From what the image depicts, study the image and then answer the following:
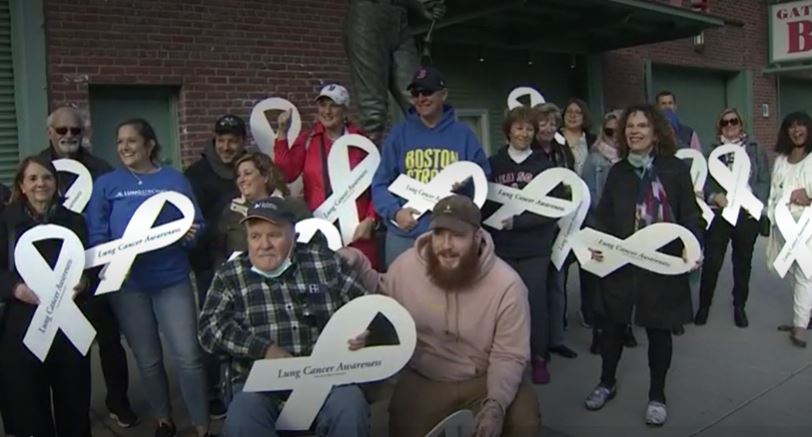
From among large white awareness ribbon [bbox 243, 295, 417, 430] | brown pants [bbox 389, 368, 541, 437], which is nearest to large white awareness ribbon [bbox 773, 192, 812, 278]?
brown pants [bbox 389, 368, 541, 437]

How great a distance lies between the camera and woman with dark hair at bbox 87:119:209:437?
3.55m

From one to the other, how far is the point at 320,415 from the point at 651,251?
1.94 m

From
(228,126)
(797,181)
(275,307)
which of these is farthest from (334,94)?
(797,181)

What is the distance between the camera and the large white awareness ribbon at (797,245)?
17.2ft

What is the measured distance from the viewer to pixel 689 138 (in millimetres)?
6438

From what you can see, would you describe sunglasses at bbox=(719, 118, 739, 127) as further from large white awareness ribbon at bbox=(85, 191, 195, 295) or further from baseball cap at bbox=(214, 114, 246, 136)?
large white awareness ribbon at bbox=(85, 191, 195, 295)

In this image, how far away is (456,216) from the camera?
2.99 meters

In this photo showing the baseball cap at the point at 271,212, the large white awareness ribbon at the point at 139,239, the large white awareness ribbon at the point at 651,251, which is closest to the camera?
the baseball cap at the point at 271,212

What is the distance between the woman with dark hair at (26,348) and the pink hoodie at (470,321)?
1430 millimetres

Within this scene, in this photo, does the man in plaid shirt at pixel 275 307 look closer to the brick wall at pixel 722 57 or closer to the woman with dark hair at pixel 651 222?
the woman with dark hair at pixel 651 222

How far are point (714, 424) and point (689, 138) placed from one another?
3.03 m

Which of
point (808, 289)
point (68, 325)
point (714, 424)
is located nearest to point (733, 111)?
point (808, 289)

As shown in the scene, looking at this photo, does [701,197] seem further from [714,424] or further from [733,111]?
[714,424]

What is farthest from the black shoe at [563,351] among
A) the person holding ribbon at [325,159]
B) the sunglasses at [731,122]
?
the sunglasses at [731,122]
